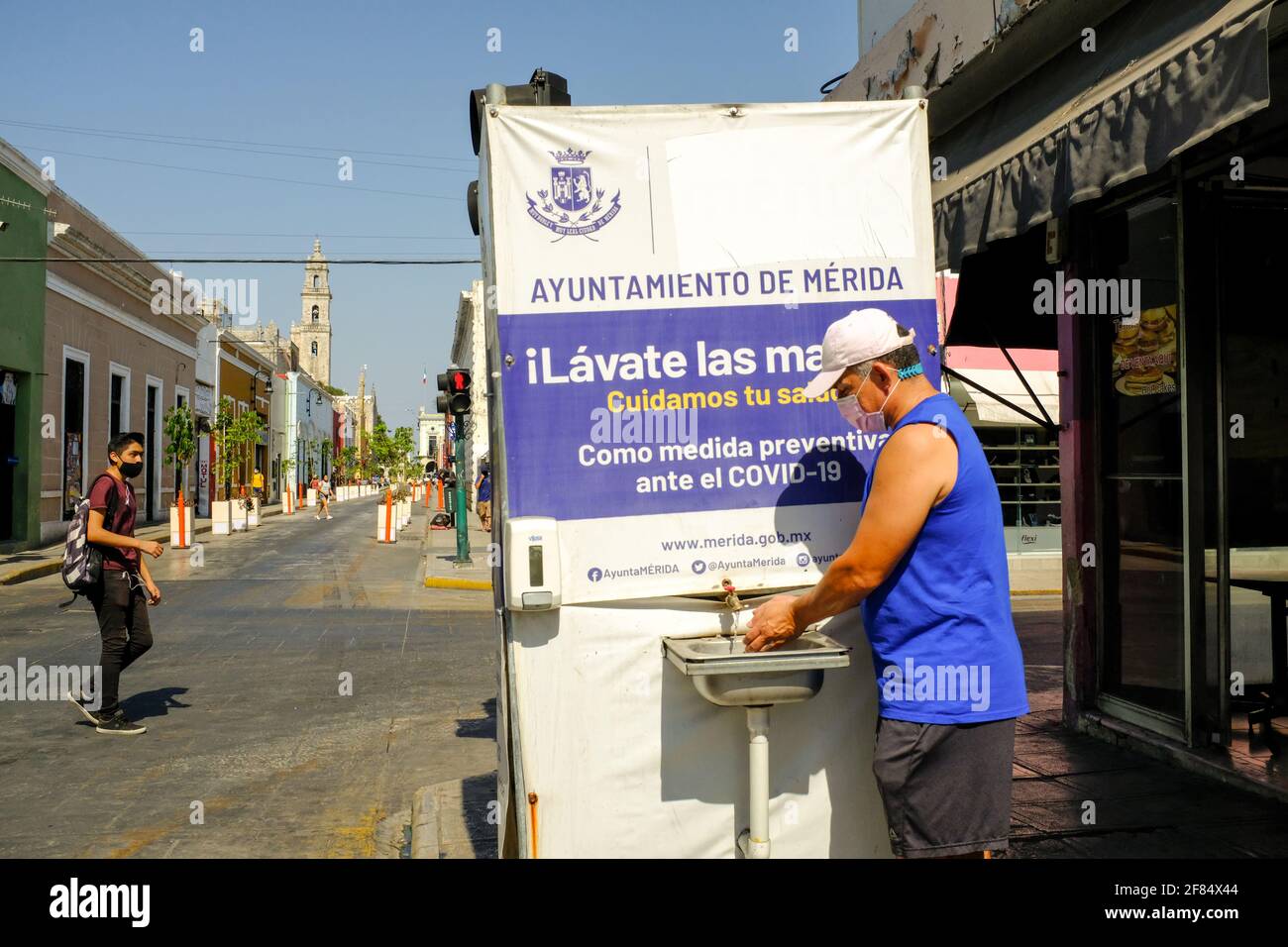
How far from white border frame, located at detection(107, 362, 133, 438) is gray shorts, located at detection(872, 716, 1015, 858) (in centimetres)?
2988

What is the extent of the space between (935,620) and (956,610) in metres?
0.06

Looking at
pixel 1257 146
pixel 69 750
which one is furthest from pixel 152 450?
pixel 1257 146

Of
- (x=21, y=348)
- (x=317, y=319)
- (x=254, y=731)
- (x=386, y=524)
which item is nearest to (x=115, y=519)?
(x=254, y=731)

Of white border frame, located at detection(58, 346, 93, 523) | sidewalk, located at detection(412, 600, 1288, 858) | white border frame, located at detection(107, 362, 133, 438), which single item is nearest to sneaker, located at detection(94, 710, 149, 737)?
sidewalk, located at detection(412, 600, 1288, 858)

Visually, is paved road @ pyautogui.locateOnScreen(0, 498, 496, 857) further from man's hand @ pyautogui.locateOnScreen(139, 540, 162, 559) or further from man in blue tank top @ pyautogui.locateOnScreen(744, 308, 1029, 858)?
man in blue tank top @ pyautogui.locateOnScreen(744, 308, 1029, 858)

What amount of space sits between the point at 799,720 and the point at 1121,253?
172 inches

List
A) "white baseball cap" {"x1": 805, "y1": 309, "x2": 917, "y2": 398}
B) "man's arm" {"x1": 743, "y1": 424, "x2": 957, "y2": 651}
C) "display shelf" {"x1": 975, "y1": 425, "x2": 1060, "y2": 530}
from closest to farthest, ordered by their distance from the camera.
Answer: "man's arm" {"x1": 743, "y1": 424, "x2": 957, "y2": 651} < "white baseball cap" {"x1": 805, "y1": 309, "x2": 917, "y2": 398} < "display shelf" {"x1": 975, "y1": 425, "x2": 1060, "y2": 530}

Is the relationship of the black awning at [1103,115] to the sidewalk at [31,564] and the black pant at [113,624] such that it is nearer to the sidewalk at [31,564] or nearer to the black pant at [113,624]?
the black pant at [113,624]

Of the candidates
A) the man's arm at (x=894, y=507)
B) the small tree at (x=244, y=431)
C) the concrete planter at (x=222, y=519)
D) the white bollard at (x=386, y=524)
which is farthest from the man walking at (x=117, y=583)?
the small tree at (x=244, y=431)

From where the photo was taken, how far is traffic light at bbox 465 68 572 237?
344 centimetres

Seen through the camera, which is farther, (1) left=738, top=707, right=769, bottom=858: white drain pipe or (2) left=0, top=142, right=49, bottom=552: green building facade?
(2) left=0, top=142, right=49, bottom=552: green building facade

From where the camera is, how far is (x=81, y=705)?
725 cm

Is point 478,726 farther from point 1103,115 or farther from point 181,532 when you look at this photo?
point 181,532
